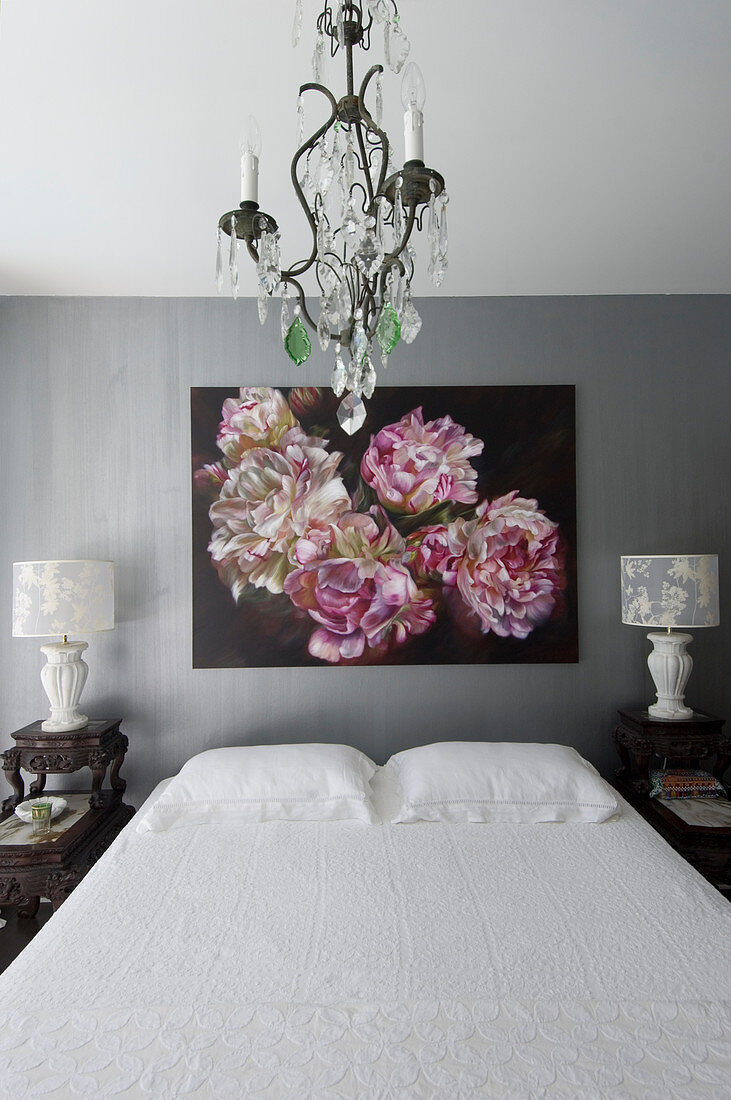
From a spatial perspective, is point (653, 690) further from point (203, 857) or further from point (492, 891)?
point (203, 857)

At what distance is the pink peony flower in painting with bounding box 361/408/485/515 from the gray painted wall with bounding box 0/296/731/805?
0.82 ft

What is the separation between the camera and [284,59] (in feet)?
5.41

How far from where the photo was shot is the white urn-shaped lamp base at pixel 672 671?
276 centimetres

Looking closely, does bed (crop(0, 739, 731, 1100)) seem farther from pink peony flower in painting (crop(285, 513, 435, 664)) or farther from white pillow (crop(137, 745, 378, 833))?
pink peony flower in painting (crop(285, 513, 435, 664))

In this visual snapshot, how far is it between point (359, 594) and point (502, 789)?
99cm

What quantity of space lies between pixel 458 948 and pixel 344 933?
0.27 metres

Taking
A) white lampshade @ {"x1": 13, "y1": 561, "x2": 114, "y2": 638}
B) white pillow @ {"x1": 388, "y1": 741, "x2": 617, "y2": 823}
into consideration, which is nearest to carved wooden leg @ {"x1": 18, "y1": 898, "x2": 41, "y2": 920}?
white lampshade @ {"x1": 13, "y1": 561, "x2": 114, "y2": 638}

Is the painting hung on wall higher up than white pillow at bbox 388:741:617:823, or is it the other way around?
the painting hung on wall

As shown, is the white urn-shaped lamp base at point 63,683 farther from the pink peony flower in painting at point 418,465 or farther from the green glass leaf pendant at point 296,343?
the green glass leaf pendant at point 296,343

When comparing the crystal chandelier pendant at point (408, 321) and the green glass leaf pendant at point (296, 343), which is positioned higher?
the crystal chandelier pendant at point (408, 321)

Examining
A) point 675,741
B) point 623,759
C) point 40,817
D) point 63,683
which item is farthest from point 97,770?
point 675,741

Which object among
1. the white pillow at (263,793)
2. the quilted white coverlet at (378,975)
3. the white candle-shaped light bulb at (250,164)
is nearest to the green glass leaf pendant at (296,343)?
the white candle-shaped light bulb at (250,164)

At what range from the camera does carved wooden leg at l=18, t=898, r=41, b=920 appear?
2.35m

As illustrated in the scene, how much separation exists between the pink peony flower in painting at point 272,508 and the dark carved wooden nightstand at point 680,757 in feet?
4.97
